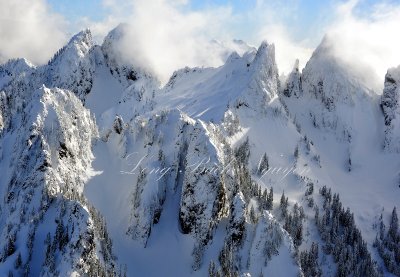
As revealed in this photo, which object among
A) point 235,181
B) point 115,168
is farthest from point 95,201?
point 235,181

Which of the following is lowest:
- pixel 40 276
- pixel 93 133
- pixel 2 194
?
pixel 40 276

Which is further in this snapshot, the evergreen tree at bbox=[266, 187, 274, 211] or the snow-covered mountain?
the evergreen tree at bbox=[266, 187, 274, 211]

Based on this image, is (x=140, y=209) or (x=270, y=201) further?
(x=270, y=201)

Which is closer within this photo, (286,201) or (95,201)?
(95,201)

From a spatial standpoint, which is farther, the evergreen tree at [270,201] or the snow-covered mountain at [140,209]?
the evergreen tree at [270,201]

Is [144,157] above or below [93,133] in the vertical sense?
below

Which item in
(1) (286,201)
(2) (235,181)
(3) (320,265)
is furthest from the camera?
(1) (286,201)

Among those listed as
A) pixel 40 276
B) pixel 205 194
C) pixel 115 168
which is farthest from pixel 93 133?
pixel 40 276

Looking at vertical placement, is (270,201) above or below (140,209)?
above

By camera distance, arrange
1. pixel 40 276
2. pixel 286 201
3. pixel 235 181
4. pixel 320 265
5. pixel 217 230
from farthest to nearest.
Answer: pixel 286 201 → pixel 320 265 → pixel 235 181 → pixel 217 230 → pixel 40 276

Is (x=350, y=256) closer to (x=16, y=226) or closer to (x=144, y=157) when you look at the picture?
(x=144, y=157)
